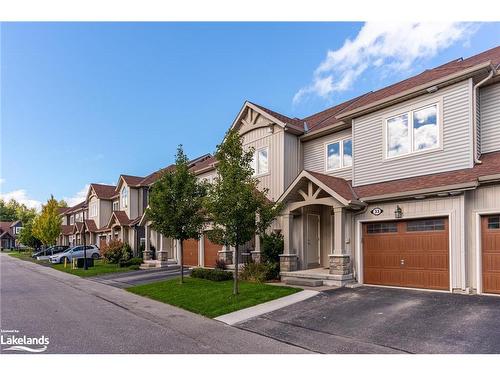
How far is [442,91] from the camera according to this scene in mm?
12422

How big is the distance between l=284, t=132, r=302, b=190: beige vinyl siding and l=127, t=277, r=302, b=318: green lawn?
549 centimetres

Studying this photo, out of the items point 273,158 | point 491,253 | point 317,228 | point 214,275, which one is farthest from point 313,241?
point 491,253

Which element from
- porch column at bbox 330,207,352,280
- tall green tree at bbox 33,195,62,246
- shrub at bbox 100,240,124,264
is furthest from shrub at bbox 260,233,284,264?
tall green tree at bbox 33,195,62,246

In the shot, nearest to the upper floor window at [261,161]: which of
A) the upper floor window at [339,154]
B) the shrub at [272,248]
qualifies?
the upper floor window at [339,154]

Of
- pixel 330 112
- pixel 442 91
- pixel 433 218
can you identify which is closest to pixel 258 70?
pixel 330 112

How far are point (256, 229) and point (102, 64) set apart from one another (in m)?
9.86

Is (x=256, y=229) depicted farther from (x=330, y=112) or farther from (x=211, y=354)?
(x=330, y=112)

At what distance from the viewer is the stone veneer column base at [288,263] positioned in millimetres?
15406

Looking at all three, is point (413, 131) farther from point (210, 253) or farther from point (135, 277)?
point (135, 277)

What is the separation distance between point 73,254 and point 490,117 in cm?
3484

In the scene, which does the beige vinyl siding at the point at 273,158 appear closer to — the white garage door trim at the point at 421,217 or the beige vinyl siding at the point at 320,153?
the beige vinyl siding at the point at 320,153

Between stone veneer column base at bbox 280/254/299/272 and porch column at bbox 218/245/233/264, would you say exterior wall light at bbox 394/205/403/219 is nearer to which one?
stone veneer column base at bbox 280/254/299/272

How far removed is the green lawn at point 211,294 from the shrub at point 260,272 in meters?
0.62

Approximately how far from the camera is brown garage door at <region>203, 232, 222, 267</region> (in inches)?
837
